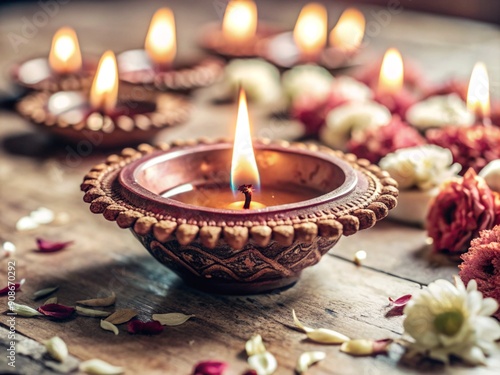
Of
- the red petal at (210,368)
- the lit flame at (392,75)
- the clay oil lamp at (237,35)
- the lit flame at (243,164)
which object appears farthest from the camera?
the clay oil lamp at (237,35)

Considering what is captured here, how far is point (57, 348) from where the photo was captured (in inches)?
38.2

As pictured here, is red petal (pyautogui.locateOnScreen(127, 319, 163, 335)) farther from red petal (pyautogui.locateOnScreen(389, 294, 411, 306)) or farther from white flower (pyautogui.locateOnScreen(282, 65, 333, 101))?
white flower (pyautogui.locateOnScreen(282, 65, 333, 101))

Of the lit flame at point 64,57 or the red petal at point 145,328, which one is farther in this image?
the lit flame at point 64,57

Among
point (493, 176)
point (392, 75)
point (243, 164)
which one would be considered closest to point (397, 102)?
point (392, 75)

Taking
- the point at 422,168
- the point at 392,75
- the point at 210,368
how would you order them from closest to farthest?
the point at 210,368 < the point at 422,168 < the point at 392,75

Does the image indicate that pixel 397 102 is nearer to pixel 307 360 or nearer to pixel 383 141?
pixel 383 141

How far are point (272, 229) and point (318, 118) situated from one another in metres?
0.96

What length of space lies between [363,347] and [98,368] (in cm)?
35

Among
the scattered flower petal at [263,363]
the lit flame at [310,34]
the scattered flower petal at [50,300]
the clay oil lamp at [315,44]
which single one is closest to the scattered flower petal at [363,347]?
the scattered flower petal at [263,363]

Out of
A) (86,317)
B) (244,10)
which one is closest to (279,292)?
(86,317)

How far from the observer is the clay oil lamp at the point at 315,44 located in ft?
7.84

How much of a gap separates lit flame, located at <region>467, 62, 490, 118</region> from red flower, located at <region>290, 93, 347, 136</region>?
0.33m

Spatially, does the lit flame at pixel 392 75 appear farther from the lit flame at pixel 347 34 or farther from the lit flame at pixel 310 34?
the lit flame at pixel 347 34

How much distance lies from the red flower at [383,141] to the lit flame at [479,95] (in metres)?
0.17
